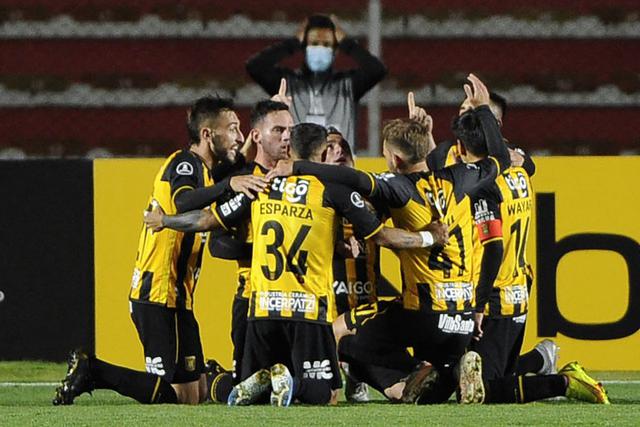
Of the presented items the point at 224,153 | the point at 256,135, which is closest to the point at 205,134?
the point at 224,153

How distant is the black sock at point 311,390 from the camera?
8.53 meters

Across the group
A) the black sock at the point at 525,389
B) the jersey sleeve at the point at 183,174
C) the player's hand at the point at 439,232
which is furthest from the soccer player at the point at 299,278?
the black sock at the point at 525,389

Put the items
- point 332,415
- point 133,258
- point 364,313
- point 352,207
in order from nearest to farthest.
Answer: point 332,415 → point 352,207 → point 364,313 → point 133,258

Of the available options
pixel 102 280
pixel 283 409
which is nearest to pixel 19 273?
pixel 102 280

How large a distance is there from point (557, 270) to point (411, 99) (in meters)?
2.29

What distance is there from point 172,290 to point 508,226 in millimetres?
1780

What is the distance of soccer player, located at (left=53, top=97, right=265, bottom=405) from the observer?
900 cm

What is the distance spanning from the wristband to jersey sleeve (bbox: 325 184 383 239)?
0.87 ft

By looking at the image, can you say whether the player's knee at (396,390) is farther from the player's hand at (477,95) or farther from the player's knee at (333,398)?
the player's hand at (477,95)

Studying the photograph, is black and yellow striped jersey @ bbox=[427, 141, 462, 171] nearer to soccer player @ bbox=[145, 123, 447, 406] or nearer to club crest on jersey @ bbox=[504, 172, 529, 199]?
club crest on jersey @ bbox=[504, 172, 529, 199]

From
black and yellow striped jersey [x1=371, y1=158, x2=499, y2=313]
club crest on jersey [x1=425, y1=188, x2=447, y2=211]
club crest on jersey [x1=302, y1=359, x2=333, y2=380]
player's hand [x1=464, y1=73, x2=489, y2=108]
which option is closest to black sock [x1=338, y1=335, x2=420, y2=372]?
black and yellow striped jersey [x1=371, y1=158, x2=499, y2=313]

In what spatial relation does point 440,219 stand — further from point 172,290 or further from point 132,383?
point 132,383

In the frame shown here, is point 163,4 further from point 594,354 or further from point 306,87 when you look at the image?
point 594,354

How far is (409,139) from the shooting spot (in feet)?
29.2
